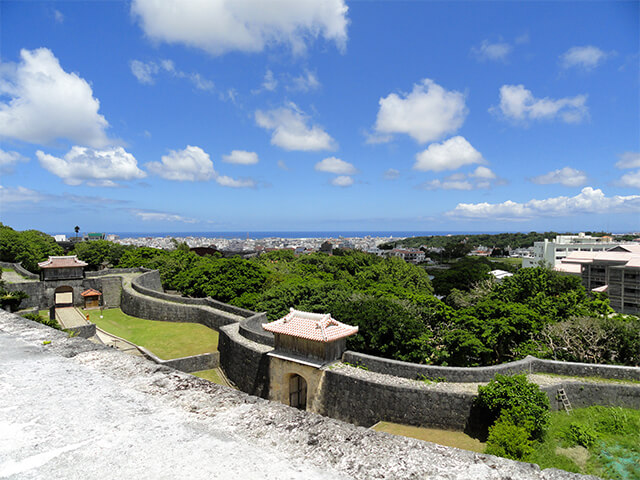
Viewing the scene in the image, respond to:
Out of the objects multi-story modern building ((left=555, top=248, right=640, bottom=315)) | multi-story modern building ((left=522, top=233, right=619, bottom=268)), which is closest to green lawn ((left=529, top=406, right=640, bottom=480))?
multi-story modern building ((left=555, top=248, right=640, bottom=315))

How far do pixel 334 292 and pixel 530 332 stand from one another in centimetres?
946

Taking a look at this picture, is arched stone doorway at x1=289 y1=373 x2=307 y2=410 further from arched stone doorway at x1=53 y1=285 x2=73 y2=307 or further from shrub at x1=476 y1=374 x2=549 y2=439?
arched stone doorway at x1=53 y1=285 x2=73 y2=307

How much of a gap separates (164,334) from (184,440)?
21.5 m

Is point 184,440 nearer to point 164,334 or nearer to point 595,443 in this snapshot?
point 595,443

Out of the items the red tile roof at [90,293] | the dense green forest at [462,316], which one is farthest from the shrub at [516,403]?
the red tile roof at [90,293]

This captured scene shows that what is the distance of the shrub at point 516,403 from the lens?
10.7 m

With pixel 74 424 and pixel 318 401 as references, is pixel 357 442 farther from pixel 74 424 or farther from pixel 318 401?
pixel 318 401

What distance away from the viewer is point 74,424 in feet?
8.65

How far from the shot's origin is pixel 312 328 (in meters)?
13.6

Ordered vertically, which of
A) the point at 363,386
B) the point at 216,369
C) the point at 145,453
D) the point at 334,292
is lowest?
the point at 216,369

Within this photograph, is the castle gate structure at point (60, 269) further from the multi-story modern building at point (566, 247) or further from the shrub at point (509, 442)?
the multi-story modern building at point (566, 247)

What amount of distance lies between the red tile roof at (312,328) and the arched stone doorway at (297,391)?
2342 millimetres

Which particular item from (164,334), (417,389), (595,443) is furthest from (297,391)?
(164,334)

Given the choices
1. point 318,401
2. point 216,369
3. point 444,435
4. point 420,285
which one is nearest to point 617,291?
point 420,285
